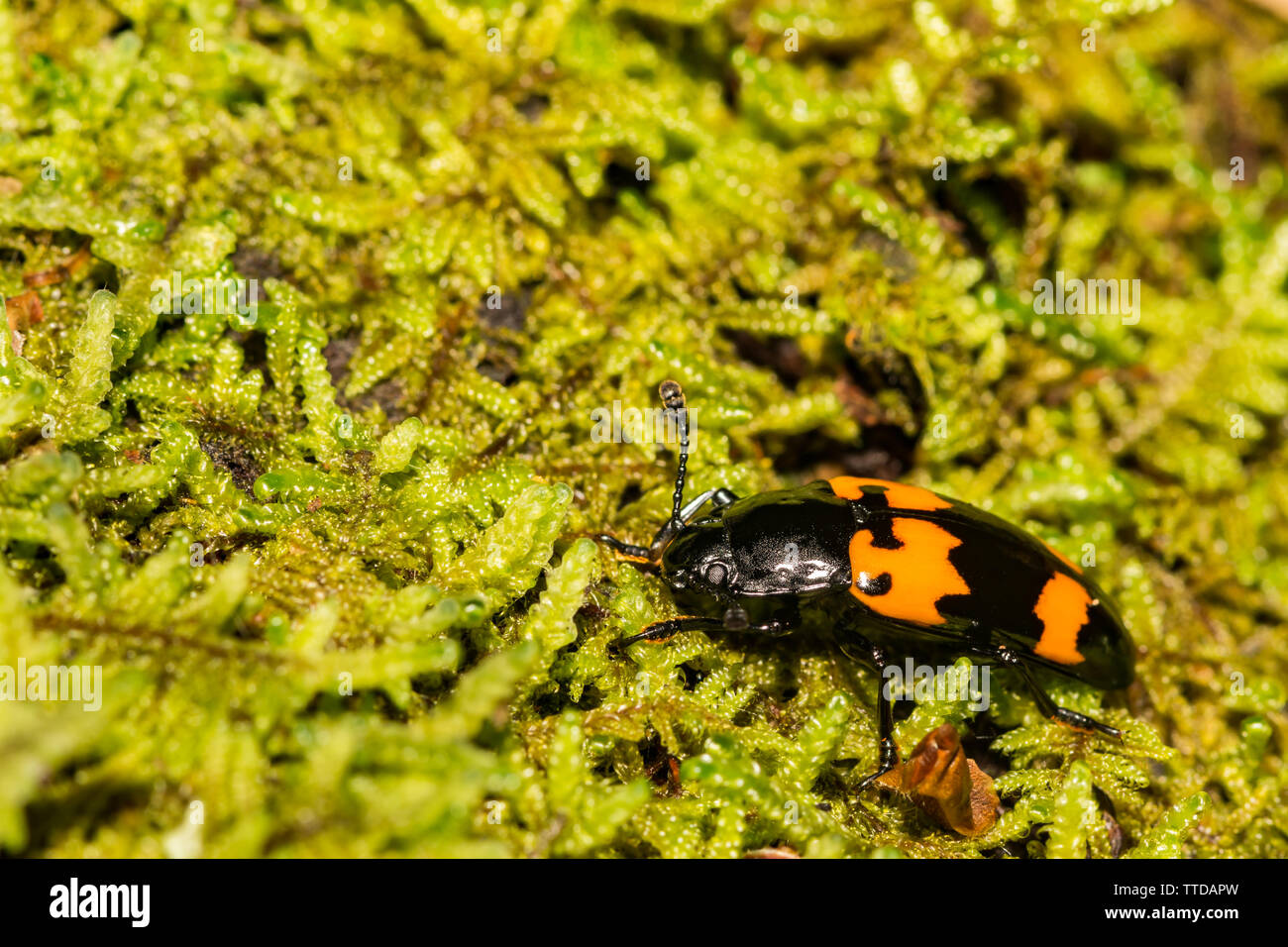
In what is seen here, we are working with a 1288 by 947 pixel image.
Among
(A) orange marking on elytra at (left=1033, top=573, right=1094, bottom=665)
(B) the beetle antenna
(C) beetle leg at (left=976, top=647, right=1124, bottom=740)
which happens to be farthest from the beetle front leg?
(A) orange marking on elytra at (left=1033, top=573, right=1094, bottom=665)

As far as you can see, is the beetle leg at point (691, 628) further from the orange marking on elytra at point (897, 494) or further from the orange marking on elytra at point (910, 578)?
the orange marking on elytra at point (897, 494)

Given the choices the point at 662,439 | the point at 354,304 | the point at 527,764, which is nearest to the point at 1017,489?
the point at 662,439

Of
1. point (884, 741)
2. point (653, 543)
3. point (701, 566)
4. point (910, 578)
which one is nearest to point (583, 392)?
point (653, 543)

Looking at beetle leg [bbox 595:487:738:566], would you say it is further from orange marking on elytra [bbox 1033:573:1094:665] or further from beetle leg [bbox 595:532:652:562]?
orange marking on elytra [bbox 1033:573:1094:665]

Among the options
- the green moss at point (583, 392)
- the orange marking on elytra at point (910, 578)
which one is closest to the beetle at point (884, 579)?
the orange marking on elytra at point (910, 578)

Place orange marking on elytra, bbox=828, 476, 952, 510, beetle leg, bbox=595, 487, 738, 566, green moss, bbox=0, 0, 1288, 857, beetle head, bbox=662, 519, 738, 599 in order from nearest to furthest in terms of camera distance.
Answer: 1. green moss, bbox=0, 0, 1288, 857
2. beetle head, bbox=662, 519, 738, 599
3. beetle leg, bbox=595, 487, 738, 566
4. orange marking on elytra, bbox=828, 476, 952, 510

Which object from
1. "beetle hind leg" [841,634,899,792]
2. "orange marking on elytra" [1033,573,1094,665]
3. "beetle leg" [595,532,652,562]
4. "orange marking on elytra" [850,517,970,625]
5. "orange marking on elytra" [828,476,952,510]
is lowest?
"beetle hind leg" [841,634,899,792]

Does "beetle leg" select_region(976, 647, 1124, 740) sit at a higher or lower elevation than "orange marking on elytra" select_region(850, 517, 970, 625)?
lower
